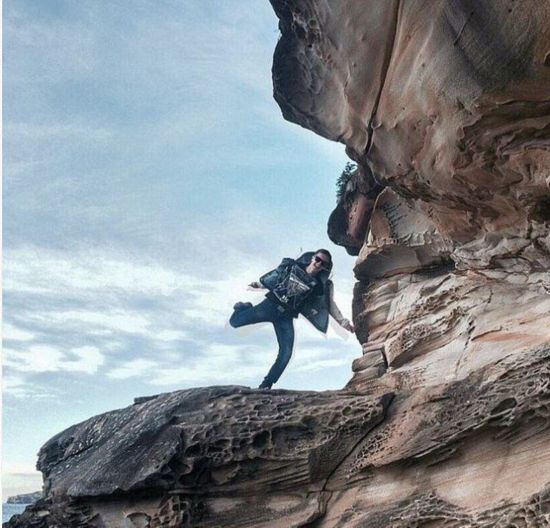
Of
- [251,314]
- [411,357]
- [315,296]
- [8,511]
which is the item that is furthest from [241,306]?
[8,511]

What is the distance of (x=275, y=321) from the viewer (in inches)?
378

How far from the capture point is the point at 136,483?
6.77 m

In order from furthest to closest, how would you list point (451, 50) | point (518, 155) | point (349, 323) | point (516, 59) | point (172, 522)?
point (349, 323) < point (172, 522) < point (518, 155) < point (451, 50) < point (516, 59)

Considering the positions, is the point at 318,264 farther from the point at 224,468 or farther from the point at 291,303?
the point at 224,468

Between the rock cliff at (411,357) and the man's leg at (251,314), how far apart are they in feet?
5.13

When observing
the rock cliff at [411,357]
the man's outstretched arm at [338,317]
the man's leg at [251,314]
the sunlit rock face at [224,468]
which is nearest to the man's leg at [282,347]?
the man's leg at [251,314]

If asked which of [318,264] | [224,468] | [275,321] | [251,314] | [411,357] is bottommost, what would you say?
[224,468]

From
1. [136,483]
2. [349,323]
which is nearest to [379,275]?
[349,323]

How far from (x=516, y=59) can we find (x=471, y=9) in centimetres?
49

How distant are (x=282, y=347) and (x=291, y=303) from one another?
70 centimetres

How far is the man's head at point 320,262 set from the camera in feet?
31.4

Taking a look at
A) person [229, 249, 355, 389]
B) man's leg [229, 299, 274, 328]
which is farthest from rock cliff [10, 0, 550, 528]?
man's leg [229, 299, 274, 328]

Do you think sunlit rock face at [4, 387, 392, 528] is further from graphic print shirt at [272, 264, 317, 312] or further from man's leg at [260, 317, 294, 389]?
graphic print shirt at [272, 264, 317, 312]

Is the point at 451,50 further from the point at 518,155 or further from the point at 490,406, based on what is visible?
the point at 490,406
